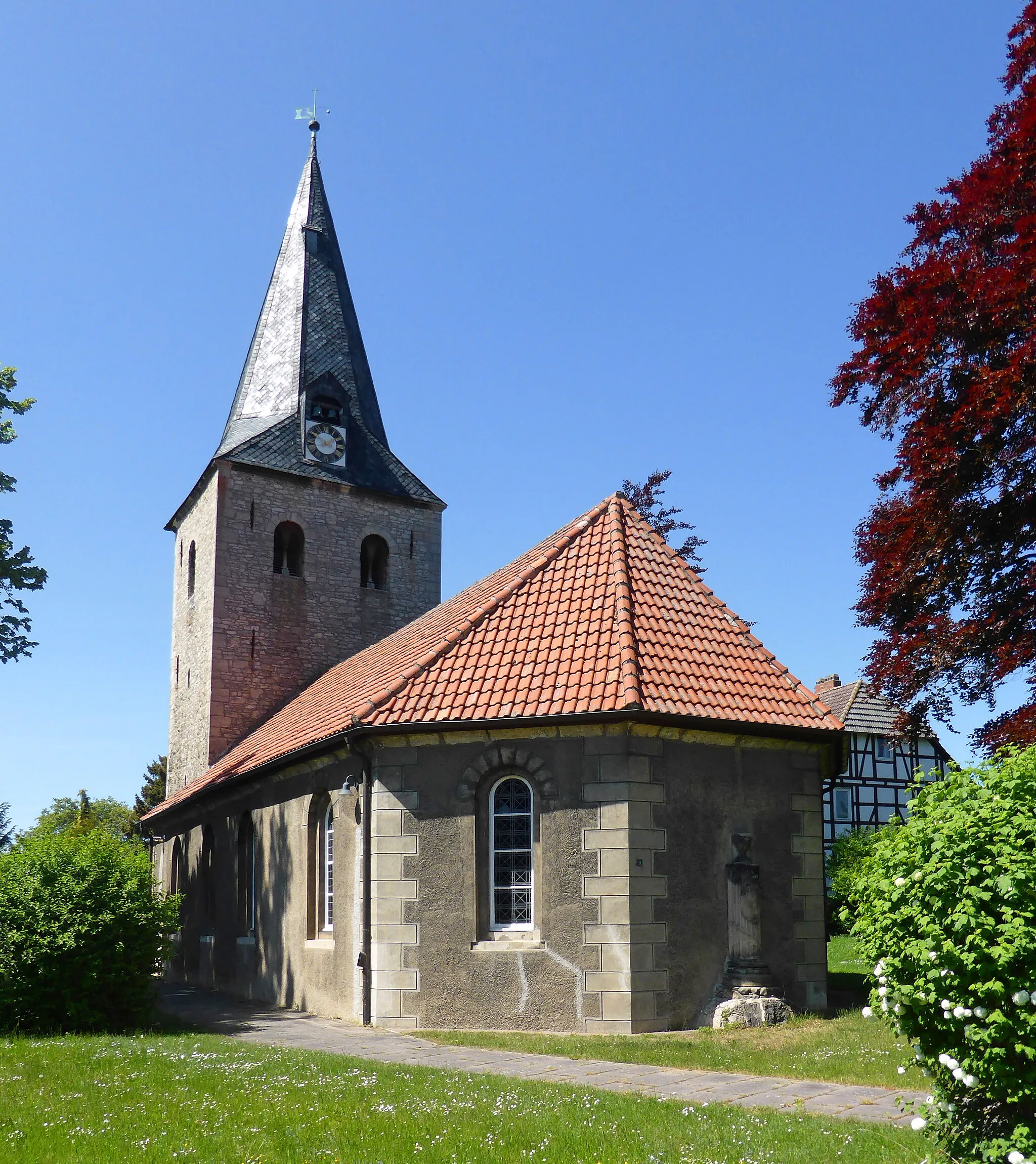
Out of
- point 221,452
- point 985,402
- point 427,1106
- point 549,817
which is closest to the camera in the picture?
point 427,1106

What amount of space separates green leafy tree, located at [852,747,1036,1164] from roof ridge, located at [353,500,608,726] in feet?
28.5

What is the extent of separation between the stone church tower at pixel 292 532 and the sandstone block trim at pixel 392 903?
11391 millimetres

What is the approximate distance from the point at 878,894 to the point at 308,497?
21406 mm

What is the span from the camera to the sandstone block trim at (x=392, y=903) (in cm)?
1384

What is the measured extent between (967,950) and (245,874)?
1632 centimetres

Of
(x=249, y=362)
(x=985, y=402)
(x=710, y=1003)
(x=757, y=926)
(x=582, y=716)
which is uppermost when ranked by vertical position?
(x=249, y=362)

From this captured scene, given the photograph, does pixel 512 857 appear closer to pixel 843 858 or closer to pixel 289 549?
pixel 289 549

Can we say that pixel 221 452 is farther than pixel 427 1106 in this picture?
Yes

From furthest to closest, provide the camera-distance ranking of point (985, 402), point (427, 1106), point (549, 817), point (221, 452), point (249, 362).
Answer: point (249, 362) < point (221, 452) < point (549, 817) < point (985, 402) < point (427, 1106)

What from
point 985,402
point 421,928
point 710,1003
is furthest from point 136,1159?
point 985,402

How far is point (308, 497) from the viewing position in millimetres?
26453

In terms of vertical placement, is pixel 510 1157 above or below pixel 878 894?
below

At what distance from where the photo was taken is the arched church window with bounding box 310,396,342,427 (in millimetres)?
27344

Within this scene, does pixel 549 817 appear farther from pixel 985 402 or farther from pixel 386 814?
pixel 985 402
